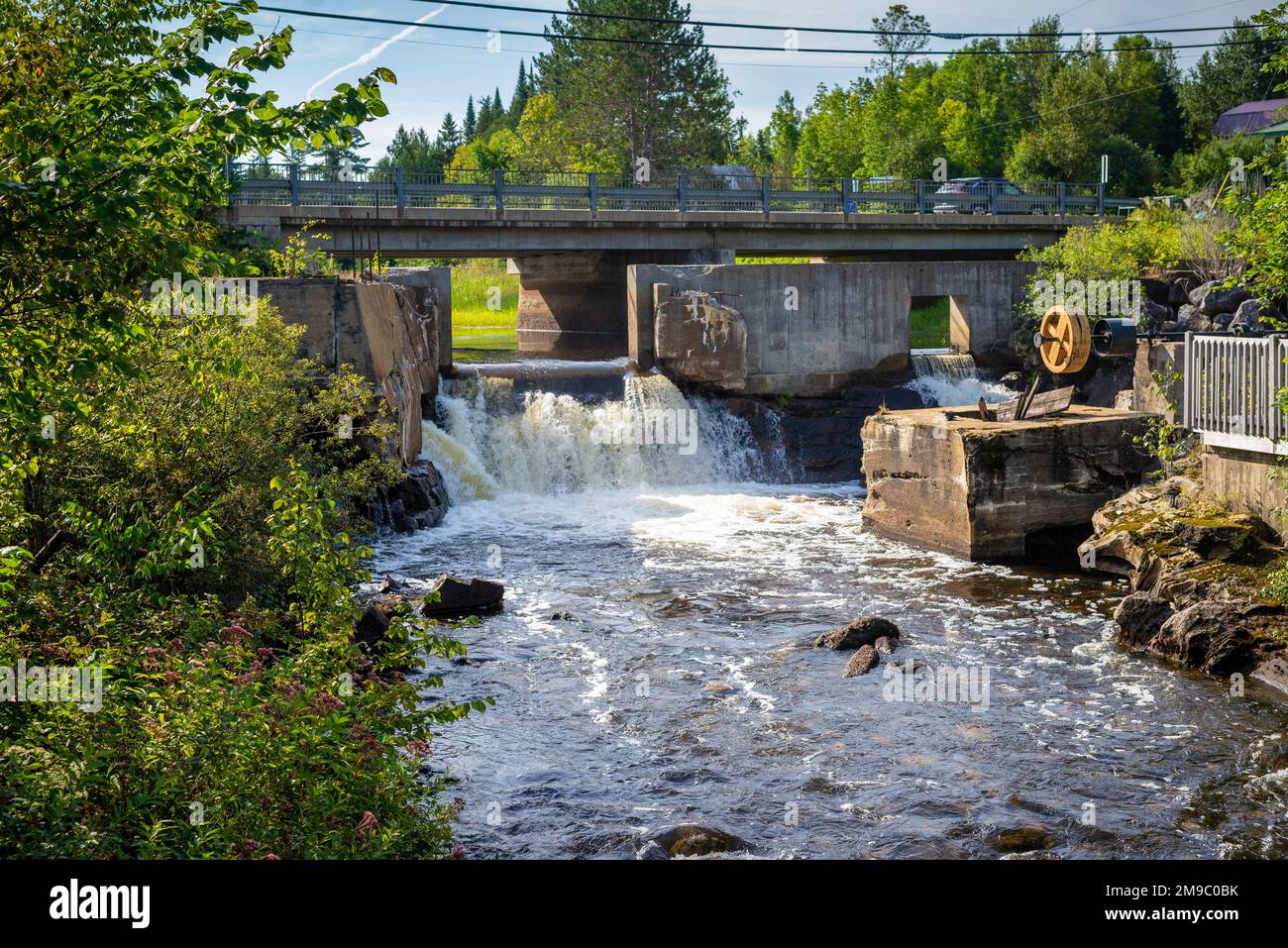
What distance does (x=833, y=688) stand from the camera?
1327 centimetres

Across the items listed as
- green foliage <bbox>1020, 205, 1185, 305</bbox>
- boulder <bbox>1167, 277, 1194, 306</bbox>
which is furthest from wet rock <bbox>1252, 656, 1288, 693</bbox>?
boulder <bbox>1167, 277, 1194, 306</bbox>

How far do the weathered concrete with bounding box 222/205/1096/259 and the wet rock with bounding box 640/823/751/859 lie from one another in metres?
22.1

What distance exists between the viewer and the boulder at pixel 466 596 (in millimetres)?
16078

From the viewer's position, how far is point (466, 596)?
16344 mm

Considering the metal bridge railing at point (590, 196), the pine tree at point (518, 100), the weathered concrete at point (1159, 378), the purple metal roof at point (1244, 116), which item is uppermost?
the pine tree at point (518, 100)

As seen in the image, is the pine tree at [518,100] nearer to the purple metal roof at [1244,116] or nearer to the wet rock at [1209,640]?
the purple metal roof at [1244,116]

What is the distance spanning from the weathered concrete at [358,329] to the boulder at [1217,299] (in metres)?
18.0

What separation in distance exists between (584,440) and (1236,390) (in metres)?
14.0

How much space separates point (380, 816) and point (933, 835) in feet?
14.0

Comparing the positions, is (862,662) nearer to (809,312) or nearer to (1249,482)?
(1249,482)

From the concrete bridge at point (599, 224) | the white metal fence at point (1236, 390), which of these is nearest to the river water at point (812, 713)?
the white metal fence at point (1236, 390)

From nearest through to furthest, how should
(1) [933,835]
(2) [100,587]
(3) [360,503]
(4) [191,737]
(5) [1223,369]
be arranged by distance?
(4) [191,737]
(2) [100,587]
(1) [933,835]
(5) [1223,369]
(3) [360,503]

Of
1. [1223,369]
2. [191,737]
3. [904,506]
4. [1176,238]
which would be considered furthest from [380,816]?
[1176,238]
